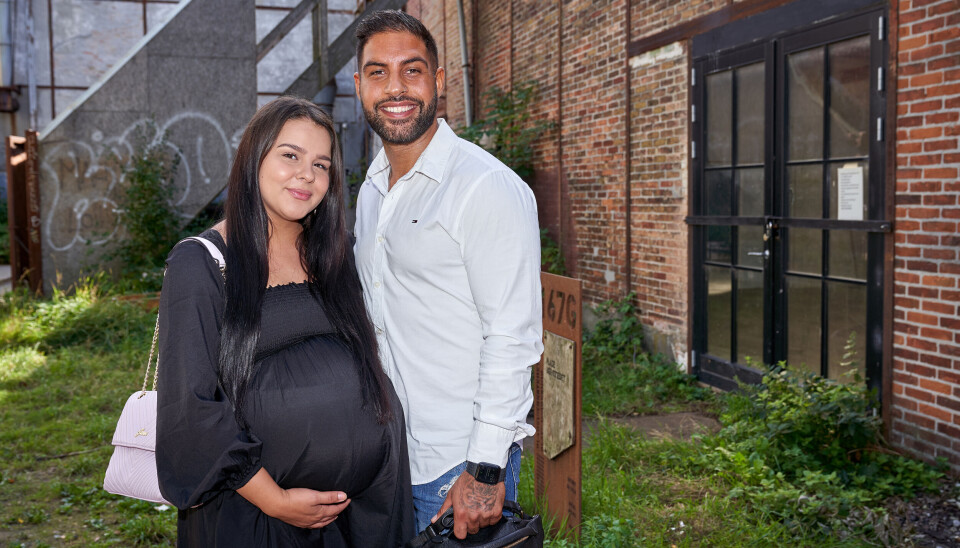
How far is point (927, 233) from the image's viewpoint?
459 cm


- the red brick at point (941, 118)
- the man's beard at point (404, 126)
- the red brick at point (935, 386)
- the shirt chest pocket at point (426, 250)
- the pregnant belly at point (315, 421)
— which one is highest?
the red brick at point (941, 118)

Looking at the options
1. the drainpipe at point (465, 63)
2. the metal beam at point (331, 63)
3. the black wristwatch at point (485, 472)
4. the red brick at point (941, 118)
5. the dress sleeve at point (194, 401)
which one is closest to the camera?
the dress sleeve at point (194, 401)

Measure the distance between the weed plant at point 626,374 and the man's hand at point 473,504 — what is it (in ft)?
13.0

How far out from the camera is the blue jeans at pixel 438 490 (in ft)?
7.31

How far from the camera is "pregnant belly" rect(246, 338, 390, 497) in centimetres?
207

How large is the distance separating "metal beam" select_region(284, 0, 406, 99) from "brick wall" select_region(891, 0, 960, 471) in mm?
8421

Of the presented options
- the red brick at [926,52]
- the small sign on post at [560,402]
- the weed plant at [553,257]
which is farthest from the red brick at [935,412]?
the weed plant at [553,257]

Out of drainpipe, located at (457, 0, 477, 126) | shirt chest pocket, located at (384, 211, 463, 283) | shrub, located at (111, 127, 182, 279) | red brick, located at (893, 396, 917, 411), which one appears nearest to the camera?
shirt chest pocket, located at (384, 211, 463, 283)

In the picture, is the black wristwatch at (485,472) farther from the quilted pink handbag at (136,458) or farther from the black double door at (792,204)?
the black double door at (792,204)

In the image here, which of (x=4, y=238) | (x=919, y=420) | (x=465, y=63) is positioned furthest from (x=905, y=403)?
(x=4, y=238)

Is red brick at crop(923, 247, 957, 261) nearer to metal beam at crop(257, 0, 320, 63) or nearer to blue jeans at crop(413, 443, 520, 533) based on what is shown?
blue jeans at crop(413, 443, 520, 533)

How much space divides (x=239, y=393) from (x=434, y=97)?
1.01 m

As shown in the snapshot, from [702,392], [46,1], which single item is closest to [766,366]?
[702,392]

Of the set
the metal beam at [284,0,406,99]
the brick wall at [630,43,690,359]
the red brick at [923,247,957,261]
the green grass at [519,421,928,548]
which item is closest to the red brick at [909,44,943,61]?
the red brick at [923,247,957,261]
